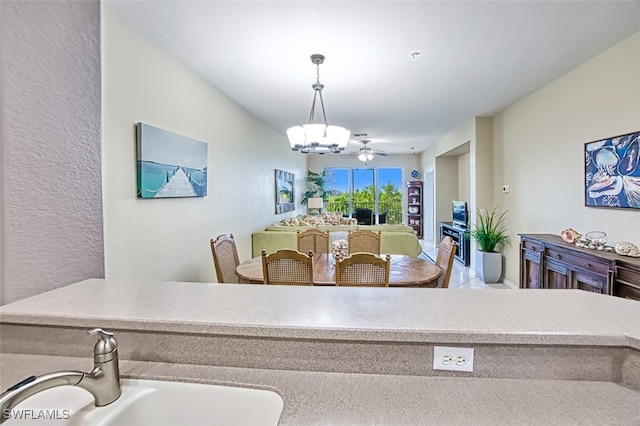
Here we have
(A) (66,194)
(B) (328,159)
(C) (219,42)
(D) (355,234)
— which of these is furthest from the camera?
(B) (328,159)

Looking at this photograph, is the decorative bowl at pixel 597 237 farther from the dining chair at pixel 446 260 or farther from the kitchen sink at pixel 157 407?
the kitchen sink at pixel 157 407

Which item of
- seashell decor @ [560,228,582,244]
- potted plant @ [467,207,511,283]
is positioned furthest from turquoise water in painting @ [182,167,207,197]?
potted plant @ [467,207,511,283]

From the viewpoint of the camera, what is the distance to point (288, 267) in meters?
2.28

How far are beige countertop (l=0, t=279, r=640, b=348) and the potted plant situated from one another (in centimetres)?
404

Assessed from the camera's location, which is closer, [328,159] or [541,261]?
[541,261]

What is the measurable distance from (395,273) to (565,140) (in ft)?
8.66

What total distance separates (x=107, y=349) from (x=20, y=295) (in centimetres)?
64

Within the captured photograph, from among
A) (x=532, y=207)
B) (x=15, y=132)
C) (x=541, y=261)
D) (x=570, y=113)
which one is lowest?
(x=541, y=261)

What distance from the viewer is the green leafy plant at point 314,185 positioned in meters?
9.12

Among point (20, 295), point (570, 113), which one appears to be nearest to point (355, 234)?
point (570, 113)

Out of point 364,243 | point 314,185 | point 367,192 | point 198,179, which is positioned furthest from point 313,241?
point 367,192

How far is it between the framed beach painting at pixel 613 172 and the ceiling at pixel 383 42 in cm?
89

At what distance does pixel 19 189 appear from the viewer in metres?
1.12

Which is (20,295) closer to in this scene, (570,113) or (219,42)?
(219,42)
